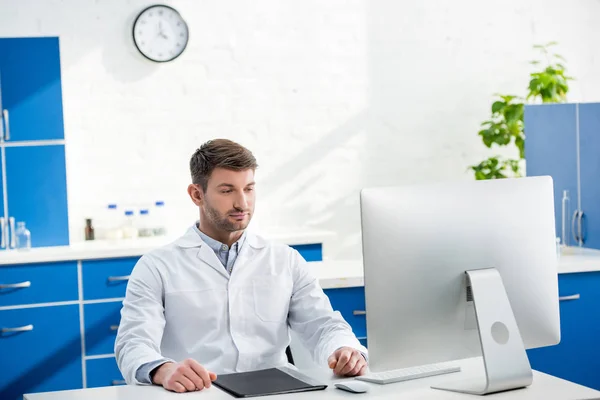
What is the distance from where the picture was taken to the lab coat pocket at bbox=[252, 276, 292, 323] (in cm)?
240

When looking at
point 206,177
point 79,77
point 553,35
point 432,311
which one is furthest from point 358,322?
point 553,35

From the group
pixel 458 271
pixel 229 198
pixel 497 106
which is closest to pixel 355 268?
pixel 229 198

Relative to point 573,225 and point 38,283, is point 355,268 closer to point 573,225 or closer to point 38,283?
point 573,225

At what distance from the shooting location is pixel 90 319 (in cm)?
420

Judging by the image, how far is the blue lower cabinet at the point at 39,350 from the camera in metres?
4.12

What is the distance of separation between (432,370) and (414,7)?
346 centimetres

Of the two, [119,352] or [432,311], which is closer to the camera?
[432,311]

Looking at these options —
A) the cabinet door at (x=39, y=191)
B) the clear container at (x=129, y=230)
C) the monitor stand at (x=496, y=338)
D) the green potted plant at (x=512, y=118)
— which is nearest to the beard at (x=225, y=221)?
Answer: the monitor stand at (x=496, y=338)

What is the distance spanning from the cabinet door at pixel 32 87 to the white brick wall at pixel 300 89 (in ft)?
1.18

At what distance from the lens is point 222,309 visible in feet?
7.77

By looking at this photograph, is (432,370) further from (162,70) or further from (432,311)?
(162,70)

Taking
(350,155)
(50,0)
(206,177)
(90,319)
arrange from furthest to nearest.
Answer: (350,155)
(50,0)
(90,319)
(206,177)

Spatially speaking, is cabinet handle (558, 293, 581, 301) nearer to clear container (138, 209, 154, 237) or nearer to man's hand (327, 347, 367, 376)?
man's hand (327, 347, 367, 376)

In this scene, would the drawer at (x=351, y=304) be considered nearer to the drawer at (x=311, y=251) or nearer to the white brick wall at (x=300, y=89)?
the drawer at (x=311, y=251)
